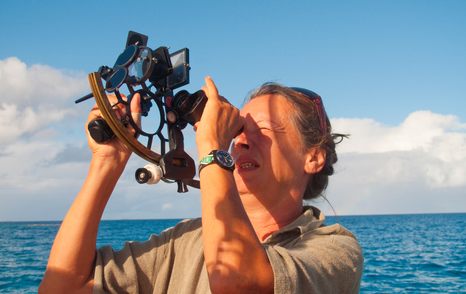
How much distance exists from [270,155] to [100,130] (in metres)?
0.82

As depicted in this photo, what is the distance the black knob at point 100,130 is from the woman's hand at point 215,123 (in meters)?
0.48

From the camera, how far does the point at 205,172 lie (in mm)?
2178

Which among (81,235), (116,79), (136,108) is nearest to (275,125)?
(136,108)

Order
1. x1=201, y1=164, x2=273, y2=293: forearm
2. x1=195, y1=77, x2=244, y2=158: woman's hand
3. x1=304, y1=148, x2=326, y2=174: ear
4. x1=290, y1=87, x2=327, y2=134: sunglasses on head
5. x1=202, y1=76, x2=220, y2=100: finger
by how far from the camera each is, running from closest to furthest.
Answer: x1=201, y1=164, x2=273, y2=293: forearm → x1=195, y1=77, x2=244, y2=158: woman's hand → x1=202, y1=76, x2=220, y2=100: finger → x1=304, y1=148, x2=326, y2=174: ear → x1=290, y1=87, x2=327, y2=134: sunglasses on head

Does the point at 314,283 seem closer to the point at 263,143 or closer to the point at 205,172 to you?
the point at 205,172

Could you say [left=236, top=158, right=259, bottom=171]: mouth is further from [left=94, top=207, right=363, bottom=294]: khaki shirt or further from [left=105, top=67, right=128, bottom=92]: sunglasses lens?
[left=105, top=67, right=128, bottom=92]: sunglasses lens

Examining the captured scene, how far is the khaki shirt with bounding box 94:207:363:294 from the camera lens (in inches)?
83.0

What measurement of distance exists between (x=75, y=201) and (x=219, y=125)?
0.82 m

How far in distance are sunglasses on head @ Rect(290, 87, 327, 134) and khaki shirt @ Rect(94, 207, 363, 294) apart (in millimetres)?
482

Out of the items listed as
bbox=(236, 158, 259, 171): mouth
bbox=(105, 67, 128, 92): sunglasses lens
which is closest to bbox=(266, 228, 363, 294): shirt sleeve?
bbox=(236, 158, 259, 171): mouth

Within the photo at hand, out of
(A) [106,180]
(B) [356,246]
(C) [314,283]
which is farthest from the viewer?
(A) [106,180]

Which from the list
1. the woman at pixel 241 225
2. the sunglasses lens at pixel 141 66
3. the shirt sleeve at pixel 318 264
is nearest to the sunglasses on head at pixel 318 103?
the woman at pixel 241 225

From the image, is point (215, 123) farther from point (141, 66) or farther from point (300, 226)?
point (300, 226)

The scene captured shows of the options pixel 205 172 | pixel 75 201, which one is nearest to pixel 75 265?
pixel 75 201
